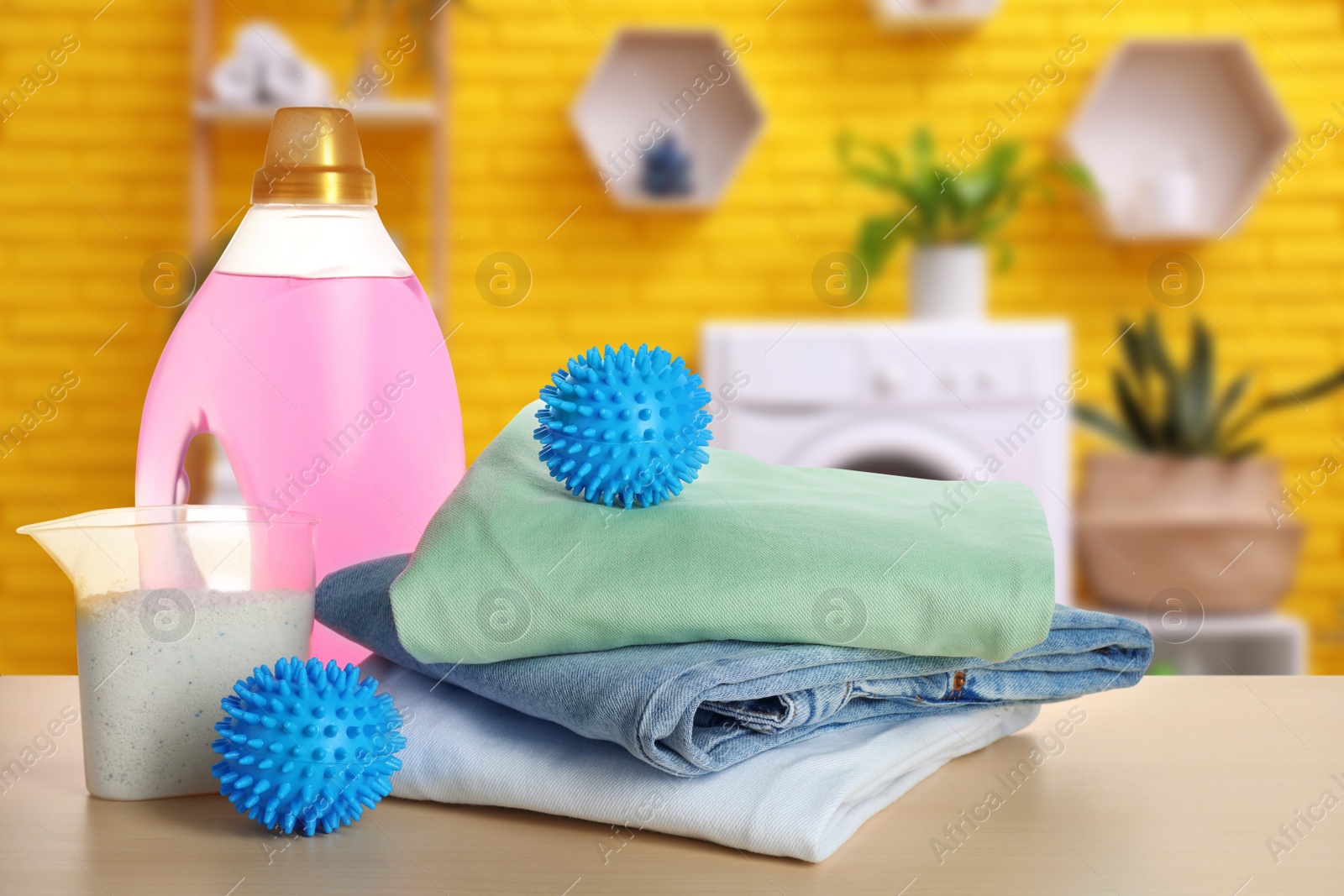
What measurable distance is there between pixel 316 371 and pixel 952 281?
220 centimetres

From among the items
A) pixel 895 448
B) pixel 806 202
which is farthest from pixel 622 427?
pixel 806 202

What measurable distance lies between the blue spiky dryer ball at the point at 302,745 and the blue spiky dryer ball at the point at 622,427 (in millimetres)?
119

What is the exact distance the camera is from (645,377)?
492 millimetres

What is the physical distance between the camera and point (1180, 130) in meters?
2.92

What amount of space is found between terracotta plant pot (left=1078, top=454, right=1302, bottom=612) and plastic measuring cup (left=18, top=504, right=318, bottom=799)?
2285 millimetres

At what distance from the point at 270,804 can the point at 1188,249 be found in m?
2.92

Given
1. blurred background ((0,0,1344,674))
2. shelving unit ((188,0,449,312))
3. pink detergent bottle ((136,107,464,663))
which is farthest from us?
blurred background ((0,0,1344,674))

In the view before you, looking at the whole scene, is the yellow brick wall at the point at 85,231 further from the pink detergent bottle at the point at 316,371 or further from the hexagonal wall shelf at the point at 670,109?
the pink detergent bottle at the point at 316,371

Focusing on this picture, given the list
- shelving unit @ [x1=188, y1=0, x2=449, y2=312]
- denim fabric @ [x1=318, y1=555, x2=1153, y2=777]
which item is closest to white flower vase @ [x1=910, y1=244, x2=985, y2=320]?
shelving unit @ [x1=188, y1=0, x2=449, y2=312]

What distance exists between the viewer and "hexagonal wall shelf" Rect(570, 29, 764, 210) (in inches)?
113

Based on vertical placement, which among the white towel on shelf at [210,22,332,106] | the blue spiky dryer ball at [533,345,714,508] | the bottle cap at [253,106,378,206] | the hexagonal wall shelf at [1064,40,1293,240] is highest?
the white towel on shelf at [210,22,332,106]

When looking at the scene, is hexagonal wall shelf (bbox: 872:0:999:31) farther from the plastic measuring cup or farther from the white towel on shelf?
the plastic measuring cup

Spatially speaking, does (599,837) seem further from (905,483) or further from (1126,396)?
(1126,396)

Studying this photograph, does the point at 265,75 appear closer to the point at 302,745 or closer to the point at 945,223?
the point at 945,223
